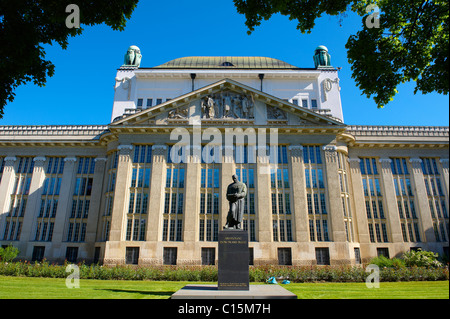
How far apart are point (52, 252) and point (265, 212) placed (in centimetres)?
2580

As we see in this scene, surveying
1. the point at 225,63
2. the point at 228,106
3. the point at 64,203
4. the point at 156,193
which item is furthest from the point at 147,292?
the point at 225,63

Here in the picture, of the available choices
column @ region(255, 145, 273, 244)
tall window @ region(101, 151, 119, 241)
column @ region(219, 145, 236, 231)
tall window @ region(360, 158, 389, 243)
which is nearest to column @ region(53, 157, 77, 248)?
tall window @ region(101, 151, 119, 241)

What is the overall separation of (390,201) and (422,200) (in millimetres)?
4016

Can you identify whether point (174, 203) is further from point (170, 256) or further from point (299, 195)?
point (299, 195)

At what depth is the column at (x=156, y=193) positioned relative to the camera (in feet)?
103

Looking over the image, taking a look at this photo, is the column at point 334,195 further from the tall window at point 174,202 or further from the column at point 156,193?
the column at point 156,193

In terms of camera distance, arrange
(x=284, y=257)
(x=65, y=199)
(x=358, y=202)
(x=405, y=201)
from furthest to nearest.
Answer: (x=65, y=199) < (x=405, y=201) < (x=358, y=202) < (x=284, y=257)

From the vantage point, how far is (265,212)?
31797 millimetres

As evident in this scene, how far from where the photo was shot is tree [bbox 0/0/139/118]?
11.6 meters

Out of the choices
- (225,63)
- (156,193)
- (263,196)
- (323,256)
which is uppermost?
(225,63)

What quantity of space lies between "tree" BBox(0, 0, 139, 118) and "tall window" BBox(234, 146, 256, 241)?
73.0 feet

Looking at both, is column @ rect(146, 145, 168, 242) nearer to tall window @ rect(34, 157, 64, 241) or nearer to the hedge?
the hedge

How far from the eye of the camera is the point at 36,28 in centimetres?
1268

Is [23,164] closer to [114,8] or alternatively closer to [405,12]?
[114,8]
